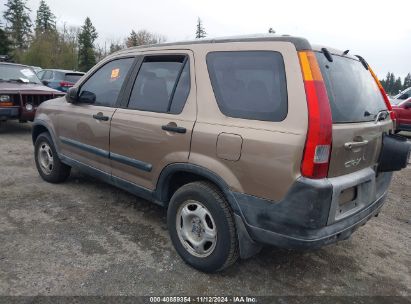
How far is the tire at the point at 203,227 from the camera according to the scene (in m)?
2.67

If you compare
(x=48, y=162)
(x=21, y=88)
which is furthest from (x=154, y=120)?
(x=21, y=88)

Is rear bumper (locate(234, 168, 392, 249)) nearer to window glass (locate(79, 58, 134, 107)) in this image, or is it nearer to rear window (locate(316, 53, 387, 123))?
rear window (locate(316, 53, 387, 123))

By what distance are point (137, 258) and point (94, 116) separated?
1685 mm

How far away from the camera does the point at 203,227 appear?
113 inches

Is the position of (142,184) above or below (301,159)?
below

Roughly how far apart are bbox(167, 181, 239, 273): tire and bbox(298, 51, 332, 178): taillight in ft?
2.46

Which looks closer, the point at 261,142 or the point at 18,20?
the point at 261,142

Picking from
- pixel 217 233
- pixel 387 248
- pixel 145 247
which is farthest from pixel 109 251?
pixel 387 248

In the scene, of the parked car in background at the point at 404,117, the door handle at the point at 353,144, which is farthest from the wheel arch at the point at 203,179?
the parked car in background at the point at 404,117

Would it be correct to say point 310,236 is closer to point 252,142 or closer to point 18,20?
point 252,142

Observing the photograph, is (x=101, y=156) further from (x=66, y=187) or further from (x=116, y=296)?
(x=116, y=296)

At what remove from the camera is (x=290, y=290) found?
2773 mm

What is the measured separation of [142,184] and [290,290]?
1665 mm

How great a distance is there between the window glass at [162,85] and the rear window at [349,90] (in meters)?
1.17
